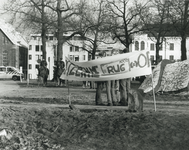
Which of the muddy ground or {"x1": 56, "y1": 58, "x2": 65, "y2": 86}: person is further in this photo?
{"x1": 56, "y1": 58, "x2": 65, "y2": 86}: person

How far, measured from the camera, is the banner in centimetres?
1203

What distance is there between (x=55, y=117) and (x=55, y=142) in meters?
1.45

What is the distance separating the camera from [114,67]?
40.3 ft

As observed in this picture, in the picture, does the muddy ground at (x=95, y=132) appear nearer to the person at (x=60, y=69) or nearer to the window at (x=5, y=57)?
the person at (x=60, y=69)

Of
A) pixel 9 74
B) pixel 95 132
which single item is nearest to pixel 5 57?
pixel 9 74

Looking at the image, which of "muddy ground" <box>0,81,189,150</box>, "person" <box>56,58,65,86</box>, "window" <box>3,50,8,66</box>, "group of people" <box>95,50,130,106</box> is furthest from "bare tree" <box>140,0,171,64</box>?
"window" <box>3,50,8,66</box>

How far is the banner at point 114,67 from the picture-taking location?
12031mm

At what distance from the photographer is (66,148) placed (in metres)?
7.54

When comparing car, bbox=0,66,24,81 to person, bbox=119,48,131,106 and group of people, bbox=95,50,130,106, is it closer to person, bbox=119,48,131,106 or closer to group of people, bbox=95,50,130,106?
group of people, bbox=95,50,130,106

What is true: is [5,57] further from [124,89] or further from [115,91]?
[124,89]

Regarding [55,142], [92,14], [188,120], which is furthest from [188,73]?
[92,14]

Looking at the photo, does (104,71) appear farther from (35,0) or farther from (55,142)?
(35,0)

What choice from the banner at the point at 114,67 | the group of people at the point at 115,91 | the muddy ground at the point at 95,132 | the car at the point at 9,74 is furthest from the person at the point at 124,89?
the car at the point at 9,74

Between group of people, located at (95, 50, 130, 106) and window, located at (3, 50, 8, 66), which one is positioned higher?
window, located at (3, 50, 8, 66)
